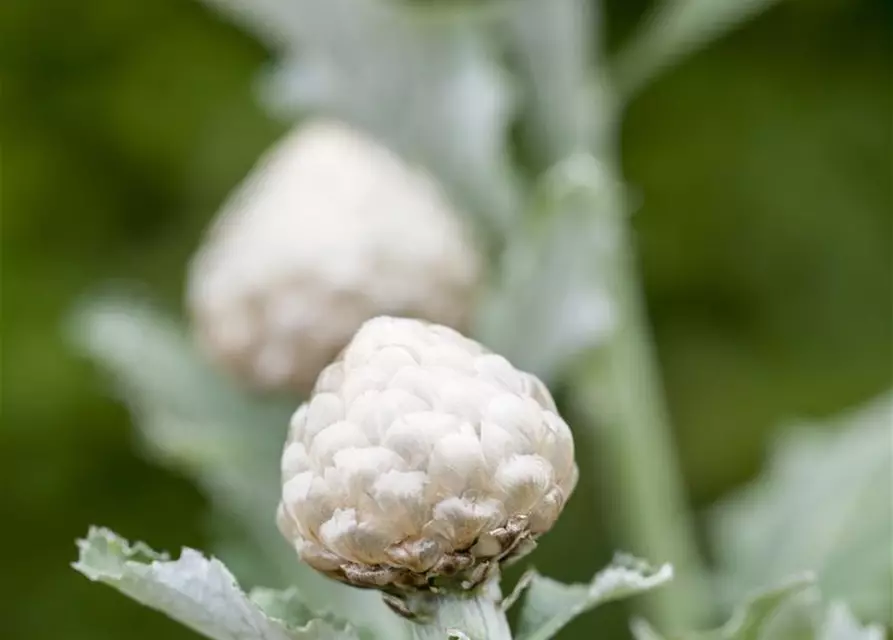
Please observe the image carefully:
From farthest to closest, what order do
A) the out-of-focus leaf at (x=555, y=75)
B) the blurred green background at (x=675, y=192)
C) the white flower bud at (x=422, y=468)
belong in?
the blurred green background at (x=675, y=192) → the out-of-focus leaf at (x=555, y=75) → the white flower bud at (x=422, y=468)

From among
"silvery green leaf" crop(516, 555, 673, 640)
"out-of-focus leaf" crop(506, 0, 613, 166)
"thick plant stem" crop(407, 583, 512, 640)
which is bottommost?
"thick plant stem" crop(407, 583, 512, 640)

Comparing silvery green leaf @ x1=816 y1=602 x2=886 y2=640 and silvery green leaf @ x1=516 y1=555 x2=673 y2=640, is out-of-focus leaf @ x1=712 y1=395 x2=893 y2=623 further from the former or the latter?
silvery green leaf @ x1=516 y1=555 x2=673 y2=640

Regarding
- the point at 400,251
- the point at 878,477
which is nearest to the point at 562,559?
the point at 878,477

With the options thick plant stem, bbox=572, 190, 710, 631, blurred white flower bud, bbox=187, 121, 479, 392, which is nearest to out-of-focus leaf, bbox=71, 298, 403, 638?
blurred white flower bud, bbox=187, 121, 479, 392

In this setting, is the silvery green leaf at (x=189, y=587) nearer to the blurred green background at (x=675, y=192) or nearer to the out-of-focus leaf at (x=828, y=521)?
the out-of-focus leaf at (x=828, y=521)

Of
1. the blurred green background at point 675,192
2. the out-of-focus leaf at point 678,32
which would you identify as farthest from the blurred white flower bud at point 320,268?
the blurred green background at point 675,192

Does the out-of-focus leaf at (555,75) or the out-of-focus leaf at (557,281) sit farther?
the out-of-focus leaf at (555,75)

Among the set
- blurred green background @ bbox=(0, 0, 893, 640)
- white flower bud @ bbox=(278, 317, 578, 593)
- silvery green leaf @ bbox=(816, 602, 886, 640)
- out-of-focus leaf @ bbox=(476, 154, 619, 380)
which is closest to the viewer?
white flower bud @ bbox=(278, 317, 578, 593)
